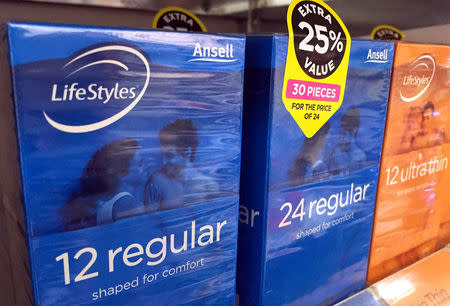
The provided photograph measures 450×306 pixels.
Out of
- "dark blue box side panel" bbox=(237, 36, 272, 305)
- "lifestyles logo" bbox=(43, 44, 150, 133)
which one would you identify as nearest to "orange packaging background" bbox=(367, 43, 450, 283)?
"dark blue box side panel" bbox=(237, 36, 272, 305)

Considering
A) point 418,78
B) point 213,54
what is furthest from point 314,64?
point 418,78

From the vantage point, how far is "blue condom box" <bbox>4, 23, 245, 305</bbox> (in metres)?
0.54

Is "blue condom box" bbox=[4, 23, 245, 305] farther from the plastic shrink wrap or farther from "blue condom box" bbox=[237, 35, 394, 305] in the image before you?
the plastic shrink wrap

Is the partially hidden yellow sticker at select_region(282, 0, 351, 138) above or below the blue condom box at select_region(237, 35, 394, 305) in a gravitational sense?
above

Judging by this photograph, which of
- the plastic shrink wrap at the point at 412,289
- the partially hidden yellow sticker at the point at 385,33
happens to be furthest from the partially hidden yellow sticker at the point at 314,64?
the partially hidden yellow sticker at the point at 385,33

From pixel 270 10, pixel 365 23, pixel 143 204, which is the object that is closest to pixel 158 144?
pixel 143 204

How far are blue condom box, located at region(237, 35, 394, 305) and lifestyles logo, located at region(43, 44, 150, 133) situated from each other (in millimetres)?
274

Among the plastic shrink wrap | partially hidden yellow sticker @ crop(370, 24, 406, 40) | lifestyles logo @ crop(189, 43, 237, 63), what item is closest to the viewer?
lifestyles logo @ crop(189, 43, 237, 63)

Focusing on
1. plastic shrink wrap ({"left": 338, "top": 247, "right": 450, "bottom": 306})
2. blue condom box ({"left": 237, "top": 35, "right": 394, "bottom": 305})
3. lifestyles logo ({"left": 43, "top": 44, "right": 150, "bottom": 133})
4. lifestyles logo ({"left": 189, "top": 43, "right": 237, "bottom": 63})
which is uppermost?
lifestyles logo ({"left": 189, "top": 43, "right": 237, "bottom": 63})

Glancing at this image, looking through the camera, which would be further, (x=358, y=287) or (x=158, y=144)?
(x=358, y=287)

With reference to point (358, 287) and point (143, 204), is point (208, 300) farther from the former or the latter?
point (358, 287)

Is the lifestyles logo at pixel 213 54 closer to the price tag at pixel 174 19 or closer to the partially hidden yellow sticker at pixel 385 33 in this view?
the price tag at pixel 174 19

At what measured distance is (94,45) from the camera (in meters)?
0.56

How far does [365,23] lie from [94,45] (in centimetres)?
145
